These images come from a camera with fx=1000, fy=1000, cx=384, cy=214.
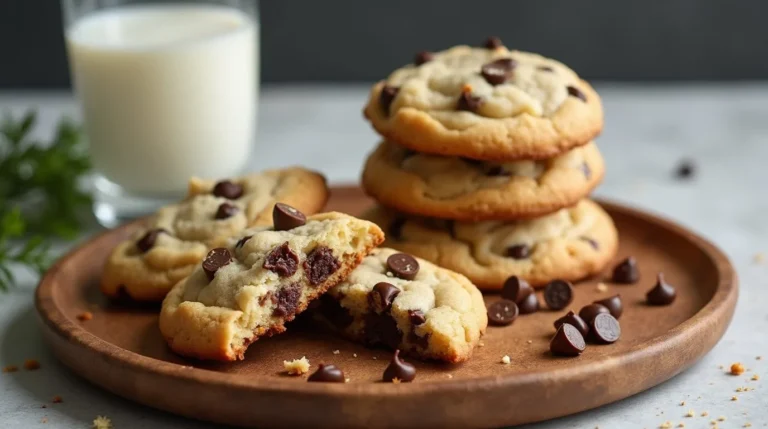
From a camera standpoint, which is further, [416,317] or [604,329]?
[604,329]

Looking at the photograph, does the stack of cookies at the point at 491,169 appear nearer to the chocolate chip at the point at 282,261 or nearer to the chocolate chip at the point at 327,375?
the chocolate chip at the point at 282,261

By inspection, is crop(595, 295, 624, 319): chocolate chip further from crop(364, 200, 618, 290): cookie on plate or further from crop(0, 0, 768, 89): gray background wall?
crop(0, 0, 768, 89): gray background wall

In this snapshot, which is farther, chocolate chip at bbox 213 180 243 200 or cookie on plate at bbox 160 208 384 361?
chocolate chip at bbox 213 180 243 200

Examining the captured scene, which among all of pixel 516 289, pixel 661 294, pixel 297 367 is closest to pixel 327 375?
pixel 297 367

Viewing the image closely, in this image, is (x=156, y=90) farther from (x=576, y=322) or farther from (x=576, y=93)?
(x=576, y=322)

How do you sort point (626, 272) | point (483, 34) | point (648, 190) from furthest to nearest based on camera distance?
1. point (483, 34)
2. point (648, 190)
3. point (626, 272)

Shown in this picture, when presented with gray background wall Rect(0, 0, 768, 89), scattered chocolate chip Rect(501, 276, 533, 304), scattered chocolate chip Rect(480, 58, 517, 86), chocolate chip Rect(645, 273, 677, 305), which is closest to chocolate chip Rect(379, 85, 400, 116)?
scattered chocolate chip Rect(480, 58, 517, 86)
